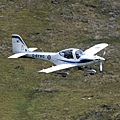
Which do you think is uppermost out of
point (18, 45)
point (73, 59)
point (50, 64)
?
point (18, 45)

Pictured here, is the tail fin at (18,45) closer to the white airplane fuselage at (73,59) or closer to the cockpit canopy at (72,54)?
the white airplane fuselage at (73,59)

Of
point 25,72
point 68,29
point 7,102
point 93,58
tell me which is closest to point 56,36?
point 68,29

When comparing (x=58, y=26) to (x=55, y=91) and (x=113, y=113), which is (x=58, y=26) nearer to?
(x=55, y=91)

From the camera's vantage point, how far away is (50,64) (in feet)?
138

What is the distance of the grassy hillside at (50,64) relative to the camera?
3067 cm

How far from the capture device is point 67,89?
35406 mm

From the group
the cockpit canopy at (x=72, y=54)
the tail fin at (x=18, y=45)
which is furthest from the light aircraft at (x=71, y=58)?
the tail fin at (x=18, y=45)

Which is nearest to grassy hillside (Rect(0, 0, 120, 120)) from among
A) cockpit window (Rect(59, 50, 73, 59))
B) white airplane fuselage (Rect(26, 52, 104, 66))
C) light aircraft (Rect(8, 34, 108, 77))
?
light aircraft (Rect(8, 34, 108, 77))

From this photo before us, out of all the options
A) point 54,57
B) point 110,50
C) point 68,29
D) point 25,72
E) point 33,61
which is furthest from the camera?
point 68,29

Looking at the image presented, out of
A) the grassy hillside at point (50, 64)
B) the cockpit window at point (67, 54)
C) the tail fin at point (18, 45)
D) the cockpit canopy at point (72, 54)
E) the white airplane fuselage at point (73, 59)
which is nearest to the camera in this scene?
the grassy hillside at point (50, 64)

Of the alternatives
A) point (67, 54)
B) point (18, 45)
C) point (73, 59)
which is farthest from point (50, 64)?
point (73, 59)

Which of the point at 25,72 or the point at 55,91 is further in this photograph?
the point at 25,72

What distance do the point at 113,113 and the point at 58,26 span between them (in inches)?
1184

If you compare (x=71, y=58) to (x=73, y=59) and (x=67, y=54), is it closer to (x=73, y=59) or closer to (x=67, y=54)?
(x=73, y=59)
